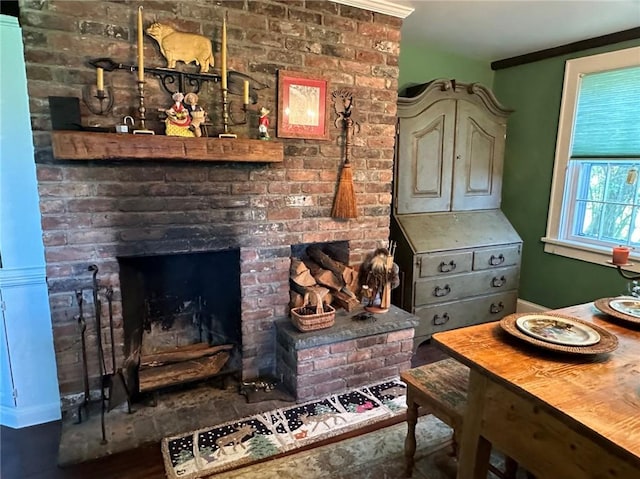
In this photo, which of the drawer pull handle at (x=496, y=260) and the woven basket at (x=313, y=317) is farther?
the drawer pull handle at (x=496, y=260)

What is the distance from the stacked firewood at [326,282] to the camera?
103 inches

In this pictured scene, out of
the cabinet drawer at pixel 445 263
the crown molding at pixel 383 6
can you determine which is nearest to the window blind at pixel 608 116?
the cabinet drawer at pixel 445 263

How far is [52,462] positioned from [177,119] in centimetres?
171

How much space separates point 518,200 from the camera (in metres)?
3.76

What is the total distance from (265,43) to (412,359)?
7.41 feet

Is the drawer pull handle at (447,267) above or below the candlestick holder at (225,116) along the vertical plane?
below

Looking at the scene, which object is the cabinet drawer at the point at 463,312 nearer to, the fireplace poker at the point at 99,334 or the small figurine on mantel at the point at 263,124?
the small figurine on mantel at the point at 263,124

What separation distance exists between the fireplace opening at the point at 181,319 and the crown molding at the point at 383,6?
63.3 inches

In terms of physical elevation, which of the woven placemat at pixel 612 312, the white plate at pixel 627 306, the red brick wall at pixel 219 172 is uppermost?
the red brick wall at pixel 219 172

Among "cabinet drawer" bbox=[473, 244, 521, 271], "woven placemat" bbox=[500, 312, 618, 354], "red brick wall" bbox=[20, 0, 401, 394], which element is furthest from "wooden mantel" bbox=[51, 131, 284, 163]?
"cabinet drawer" bbox=[473, 244, 521, 271]

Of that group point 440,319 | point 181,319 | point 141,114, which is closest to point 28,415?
point 181,319

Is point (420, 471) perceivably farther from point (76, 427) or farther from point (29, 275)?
point (29, 275)

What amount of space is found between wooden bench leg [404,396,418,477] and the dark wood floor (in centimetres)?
108

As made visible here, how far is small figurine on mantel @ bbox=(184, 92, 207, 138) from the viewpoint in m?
2.05
